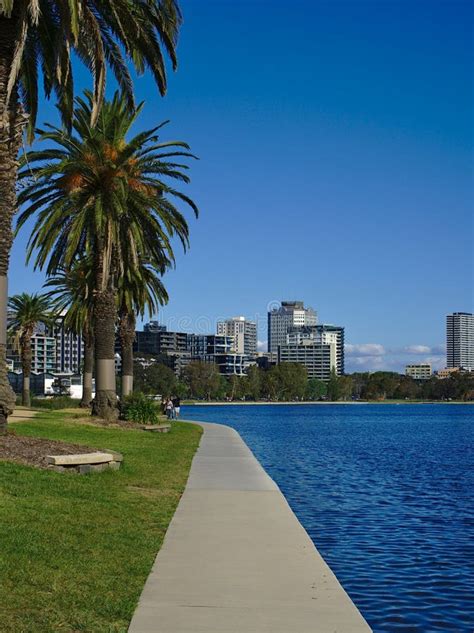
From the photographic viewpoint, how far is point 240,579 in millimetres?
9594

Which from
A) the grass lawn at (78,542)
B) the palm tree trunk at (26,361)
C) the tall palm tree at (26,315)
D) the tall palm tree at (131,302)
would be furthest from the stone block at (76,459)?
the tall palm tree at (26,315)

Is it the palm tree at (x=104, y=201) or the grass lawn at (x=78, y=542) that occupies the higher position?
the palm tree at (x=104, y=201)

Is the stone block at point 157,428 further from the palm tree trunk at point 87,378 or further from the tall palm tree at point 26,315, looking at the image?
the tall palm tree at point 26,315

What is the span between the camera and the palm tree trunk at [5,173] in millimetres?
20719

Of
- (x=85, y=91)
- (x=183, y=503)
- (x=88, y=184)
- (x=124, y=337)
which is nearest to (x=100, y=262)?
(x=88, y=184)

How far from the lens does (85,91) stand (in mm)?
38656

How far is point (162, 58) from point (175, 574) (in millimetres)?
19413

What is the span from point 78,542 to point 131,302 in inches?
1637

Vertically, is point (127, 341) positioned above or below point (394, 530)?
above

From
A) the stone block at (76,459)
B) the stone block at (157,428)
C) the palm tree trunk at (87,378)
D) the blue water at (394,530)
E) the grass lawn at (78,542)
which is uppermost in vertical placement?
the palm tree trunk at (87,378)

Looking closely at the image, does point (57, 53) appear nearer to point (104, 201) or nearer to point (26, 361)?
point (104, 201)

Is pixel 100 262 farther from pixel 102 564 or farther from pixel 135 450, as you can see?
pixel 102 564

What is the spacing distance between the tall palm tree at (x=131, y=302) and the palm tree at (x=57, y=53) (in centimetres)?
2344

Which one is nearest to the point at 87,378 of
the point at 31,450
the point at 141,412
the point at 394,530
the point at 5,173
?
the point at 141,412
